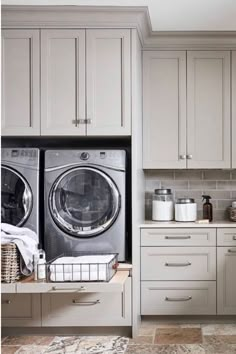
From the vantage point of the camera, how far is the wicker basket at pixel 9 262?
2664mm

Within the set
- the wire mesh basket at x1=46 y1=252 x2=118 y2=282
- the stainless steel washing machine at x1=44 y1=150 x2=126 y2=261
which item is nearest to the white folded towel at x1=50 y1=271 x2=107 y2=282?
the wire mesh basket at x1=46 y1=252 x2=118 y2=282

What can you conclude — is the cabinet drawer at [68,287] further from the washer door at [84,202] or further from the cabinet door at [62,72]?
the cabinet door at [62,72]

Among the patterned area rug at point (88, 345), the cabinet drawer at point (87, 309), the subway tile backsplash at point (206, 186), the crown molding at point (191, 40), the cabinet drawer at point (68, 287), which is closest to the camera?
the cabinet drawer at point (68, 287)

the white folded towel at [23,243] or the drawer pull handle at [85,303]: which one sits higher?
the white folded towel at [23,243]

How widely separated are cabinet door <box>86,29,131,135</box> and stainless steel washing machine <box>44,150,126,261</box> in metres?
0.20

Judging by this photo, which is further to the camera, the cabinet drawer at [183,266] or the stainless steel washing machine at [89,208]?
the cabinet drawer at [183,266]

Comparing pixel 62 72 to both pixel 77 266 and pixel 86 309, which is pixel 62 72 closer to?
pixel 77 266

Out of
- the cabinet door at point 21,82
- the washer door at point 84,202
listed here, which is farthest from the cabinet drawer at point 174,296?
the cabinet door at point 21,82

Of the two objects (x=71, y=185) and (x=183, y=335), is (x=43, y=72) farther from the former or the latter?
(x=183, y=335)

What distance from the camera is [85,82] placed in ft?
10.5

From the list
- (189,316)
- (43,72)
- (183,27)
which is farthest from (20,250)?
(183,27)

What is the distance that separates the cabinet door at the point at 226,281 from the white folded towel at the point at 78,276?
3.92ft

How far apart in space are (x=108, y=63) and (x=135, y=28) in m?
0.31

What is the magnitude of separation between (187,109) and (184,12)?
880mm
